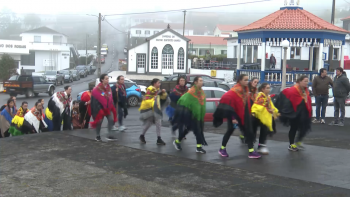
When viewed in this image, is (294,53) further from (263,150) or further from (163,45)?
(263,150)

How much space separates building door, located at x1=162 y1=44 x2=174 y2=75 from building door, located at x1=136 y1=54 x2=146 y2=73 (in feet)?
7.16

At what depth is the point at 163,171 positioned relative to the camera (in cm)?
783

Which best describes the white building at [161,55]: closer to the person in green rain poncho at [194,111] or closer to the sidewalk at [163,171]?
the sidewalk at [163,171]

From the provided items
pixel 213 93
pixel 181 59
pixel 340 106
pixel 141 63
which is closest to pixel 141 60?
pixel 141 63

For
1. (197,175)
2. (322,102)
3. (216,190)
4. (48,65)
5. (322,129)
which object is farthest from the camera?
(48,65)

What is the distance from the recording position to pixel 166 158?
29.3 feet

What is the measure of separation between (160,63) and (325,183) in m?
41.0

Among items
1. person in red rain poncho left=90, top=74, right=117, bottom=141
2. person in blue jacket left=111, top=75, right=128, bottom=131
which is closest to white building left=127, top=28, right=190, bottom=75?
person in blue jacket left=111, top=75, right=128, bottom=131

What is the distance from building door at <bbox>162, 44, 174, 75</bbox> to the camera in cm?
4719

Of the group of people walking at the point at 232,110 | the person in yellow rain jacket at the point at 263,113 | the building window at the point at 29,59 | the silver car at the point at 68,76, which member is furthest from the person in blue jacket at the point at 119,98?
the building window at the point at 29,59

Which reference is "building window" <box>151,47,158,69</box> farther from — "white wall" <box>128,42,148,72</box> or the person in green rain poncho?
the person in green rain poncho

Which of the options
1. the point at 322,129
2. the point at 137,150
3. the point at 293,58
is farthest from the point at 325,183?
the point at 293,58

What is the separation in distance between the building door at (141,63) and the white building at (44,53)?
21531 millimetres

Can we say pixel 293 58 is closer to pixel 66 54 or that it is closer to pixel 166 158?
pixel 166 158
